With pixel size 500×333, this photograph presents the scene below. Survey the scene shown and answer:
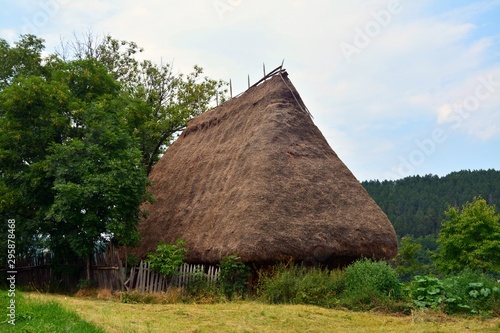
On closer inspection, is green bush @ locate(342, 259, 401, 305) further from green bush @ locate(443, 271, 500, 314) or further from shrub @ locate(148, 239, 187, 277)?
shrub @ locate(148, 239, 187, 277)

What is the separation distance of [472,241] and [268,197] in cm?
1652

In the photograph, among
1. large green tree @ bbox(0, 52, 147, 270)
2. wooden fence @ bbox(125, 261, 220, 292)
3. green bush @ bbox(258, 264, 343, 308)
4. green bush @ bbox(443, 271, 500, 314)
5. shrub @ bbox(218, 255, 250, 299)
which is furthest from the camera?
large green tree @ bbox(0, 52, 147, 270)

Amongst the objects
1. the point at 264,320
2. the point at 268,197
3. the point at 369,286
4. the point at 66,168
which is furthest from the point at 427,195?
the point at 264,320

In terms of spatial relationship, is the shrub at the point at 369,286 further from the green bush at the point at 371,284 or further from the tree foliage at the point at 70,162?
the tree foliage at the point at 70,162

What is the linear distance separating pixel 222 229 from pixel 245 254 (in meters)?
1.52

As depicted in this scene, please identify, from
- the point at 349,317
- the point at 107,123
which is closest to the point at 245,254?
the point at 349,317

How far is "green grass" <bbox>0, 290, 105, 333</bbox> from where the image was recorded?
287 inches

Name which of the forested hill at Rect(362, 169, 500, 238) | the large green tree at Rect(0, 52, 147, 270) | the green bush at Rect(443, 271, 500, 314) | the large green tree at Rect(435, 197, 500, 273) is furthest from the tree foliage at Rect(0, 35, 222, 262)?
the forested hill at Rect(362, 169, 500, 238)

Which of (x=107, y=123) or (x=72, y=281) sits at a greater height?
(x=107, y=123)

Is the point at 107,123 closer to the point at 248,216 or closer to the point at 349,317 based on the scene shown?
the point at 248,216

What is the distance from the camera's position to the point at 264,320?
29.1 ft

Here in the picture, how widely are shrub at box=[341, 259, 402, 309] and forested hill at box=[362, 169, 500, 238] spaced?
40279 mm

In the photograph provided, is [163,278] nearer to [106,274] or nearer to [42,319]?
[106,274]

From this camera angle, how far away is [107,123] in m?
15.4
